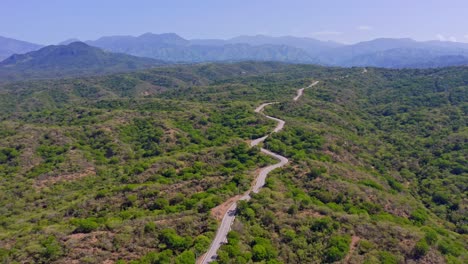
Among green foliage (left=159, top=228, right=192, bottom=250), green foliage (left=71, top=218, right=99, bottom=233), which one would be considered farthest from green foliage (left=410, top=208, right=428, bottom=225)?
green foliage (left=71, top=218, right=99, bottom=233)

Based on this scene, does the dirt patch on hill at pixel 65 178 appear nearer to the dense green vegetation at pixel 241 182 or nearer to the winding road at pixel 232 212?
the dense green vegetation at pixel 241 182

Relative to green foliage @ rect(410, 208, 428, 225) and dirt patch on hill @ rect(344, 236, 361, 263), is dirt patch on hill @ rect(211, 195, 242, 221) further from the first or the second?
green foliage @ rect(410, 208, 428, 225)

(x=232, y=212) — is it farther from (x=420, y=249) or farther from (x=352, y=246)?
(x=420, y=249)

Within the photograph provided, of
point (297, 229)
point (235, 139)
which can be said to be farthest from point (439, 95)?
point (297, 229)

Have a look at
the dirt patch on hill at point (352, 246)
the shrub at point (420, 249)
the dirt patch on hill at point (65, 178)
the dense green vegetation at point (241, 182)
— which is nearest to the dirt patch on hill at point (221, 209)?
the dense green vegetation at point (241, 182)

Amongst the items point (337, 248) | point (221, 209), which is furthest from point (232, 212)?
point (337, 248)

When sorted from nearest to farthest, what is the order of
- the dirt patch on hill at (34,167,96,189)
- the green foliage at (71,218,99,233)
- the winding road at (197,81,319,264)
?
the winding road at (197,81,319,264)
the green foliage at (71,218,99,233)
the dirt patch on hill at (34,167,96,189)

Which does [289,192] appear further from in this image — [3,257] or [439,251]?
[3,257]

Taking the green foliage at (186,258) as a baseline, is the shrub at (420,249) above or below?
below

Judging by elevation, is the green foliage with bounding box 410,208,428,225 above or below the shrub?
below
